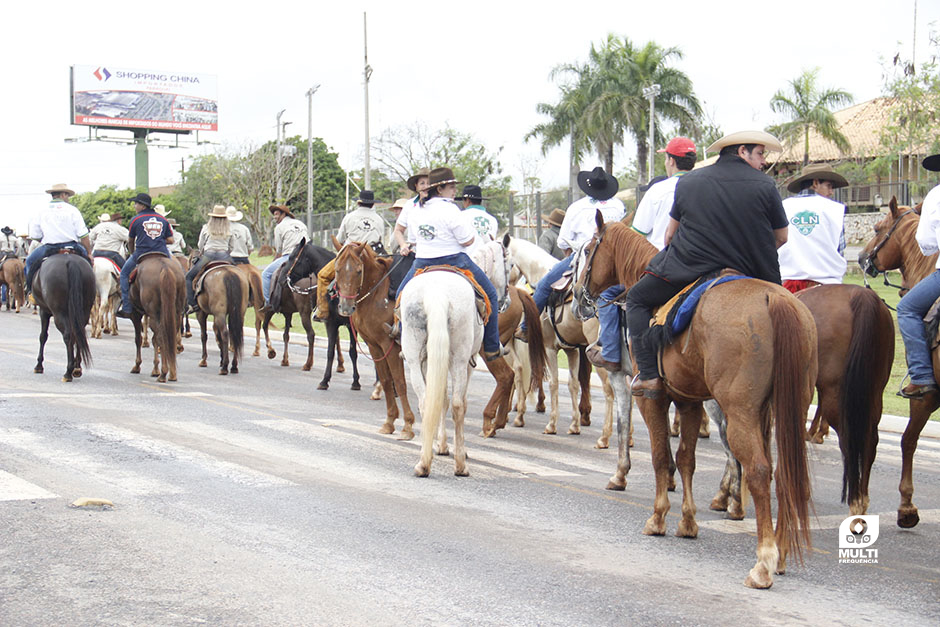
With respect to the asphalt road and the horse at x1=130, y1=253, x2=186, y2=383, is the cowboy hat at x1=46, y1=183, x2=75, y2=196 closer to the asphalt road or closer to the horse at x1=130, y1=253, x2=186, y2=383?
the horse at x1=130, y1=253, x2=186, y2=383

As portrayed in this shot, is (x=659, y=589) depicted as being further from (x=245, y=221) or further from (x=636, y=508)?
(x=245, y=221)

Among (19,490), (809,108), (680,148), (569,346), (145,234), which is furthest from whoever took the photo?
(809,108)

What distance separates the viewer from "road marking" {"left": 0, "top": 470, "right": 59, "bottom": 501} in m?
7.43

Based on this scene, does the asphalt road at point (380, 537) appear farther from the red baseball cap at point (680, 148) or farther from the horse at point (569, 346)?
the red baseball cap at point (680, 148)

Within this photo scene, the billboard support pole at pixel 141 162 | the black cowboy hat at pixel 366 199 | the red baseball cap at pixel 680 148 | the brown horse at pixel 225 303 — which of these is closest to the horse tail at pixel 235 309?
the brown horse at pixel 225 303

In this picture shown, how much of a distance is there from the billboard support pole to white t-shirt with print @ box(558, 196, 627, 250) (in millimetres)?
77088

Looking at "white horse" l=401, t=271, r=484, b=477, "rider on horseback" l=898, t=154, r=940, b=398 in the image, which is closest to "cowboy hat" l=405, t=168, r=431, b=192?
"white horse" l=401, t=271, r=484, b=477

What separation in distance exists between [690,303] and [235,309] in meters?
11.8

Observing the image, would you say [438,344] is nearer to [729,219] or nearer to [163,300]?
[729,219]

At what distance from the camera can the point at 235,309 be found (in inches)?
671

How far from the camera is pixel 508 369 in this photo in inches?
422

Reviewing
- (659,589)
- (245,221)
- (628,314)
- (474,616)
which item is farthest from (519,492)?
(245,221)

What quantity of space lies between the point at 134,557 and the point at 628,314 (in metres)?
3.49

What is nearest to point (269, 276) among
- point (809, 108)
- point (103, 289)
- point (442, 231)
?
point (103, 289)
